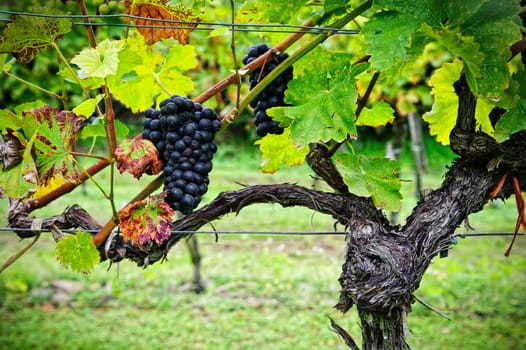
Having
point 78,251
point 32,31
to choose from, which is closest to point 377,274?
point 78,251

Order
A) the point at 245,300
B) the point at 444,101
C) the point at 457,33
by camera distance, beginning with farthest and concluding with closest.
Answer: the point at 245,300, the point at 444,101, the point at 457,33

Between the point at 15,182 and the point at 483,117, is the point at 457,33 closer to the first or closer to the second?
the point at 483,117

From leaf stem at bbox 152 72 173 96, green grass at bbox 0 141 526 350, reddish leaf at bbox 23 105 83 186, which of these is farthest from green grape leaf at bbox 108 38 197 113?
green grass at bbox 0 141 526 350

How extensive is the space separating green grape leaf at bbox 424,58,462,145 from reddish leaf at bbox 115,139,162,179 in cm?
60

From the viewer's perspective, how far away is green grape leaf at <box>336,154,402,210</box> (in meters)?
1.14

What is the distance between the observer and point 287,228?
4.81 metres

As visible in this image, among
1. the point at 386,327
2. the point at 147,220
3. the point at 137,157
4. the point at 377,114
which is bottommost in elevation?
the point at 386,327

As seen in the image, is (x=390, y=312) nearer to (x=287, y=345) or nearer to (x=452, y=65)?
(x=452, y=65)

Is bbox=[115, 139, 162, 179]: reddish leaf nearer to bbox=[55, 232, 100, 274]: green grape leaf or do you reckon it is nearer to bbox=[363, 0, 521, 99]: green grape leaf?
bbox=[55, 232, 100, 274]: green grape leaf

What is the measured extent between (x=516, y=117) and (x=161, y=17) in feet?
2.38

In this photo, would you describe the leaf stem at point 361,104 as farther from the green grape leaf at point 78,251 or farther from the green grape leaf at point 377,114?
the green grape leaf at point 78,251

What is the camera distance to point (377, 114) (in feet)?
4.41

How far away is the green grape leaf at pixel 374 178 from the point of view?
1.14 m

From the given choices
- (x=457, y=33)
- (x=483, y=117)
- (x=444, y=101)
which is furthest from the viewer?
(x=444, y=101)
